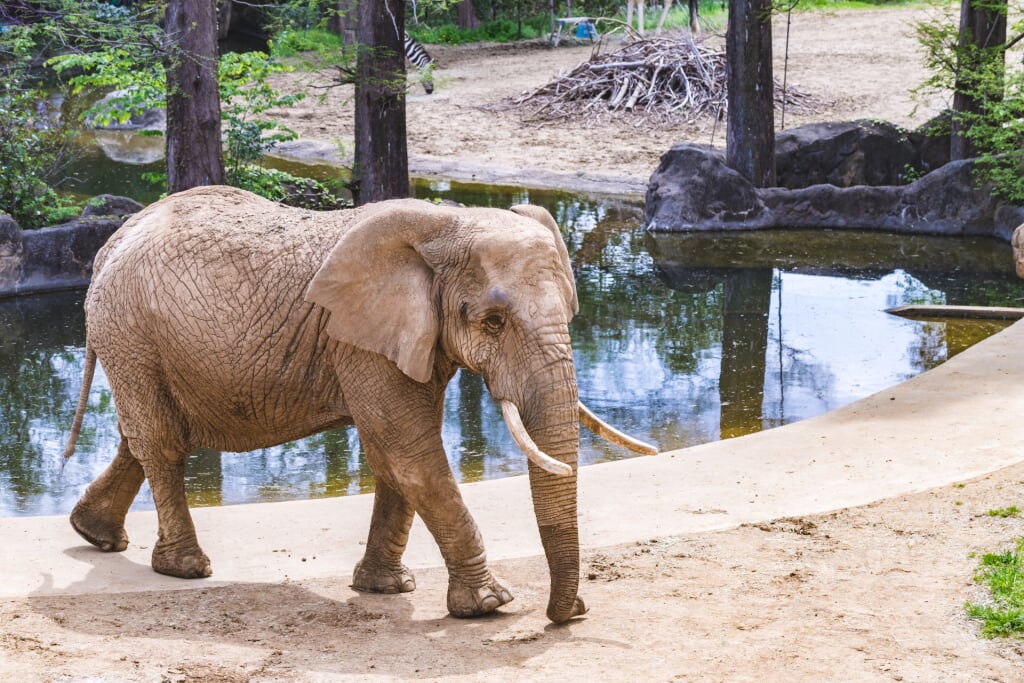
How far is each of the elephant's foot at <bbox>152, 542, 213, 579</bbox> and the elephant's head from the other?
1.62m

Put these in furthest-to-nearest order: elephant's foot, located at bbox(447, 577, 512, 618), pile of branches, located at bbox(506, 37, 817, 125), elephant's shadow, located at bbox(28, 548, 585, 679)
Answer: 1. pile of branches, located at bbox(506, 37, 817, 125)
2. elephant's foot, located at bbox(447, 577, 512, 618)
3. elephant's shadow, located at bbox(28, 548, 585, 679)

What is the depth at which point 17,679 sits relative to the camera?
4895 millimetres

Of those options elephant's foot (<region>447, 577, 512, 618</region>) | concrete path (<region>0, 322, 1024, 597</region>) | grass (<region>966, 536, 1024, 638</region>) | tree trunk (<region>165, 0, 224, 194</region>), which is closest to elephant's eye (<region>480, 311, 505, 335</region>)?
elephant's foot (<region>447, 577, 512, 618</region>)

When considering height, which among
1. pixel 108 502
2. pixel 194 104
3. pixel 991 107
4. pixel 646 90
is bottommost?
pixel 108 502

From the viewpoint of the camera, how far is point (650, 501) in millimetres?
7652

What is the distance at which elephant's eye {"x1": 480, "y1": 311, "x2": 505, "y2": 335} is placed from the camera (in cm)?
542

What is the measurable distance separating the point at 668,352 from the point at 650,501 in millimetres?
5659

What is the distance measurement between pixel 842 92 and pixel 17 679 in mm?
25453

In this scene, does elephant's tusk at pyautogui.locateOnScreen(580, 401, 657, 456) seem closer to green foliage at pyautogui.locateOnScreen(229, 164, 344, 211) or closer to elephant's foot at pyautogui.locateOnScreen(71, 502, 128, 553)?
elephant's foot at pyautogui.locateOnScreen(71, 502, 128, 553)

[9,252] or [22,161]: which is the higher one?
[22,161]

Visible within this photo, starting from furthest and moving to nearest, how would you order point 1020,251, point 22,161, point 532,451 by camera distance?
1. point 22,161
2. point 1020,251
3. point 532,451

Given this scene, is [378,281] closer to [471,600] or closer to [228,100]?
[471,600]

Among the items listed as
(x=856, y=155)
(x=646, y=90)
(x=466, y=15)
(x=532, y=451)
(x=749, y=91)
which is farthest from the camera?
(x=466, y=15)

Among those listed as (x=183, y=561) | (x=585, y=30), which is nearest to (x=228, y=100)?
(x=183, y=561)
